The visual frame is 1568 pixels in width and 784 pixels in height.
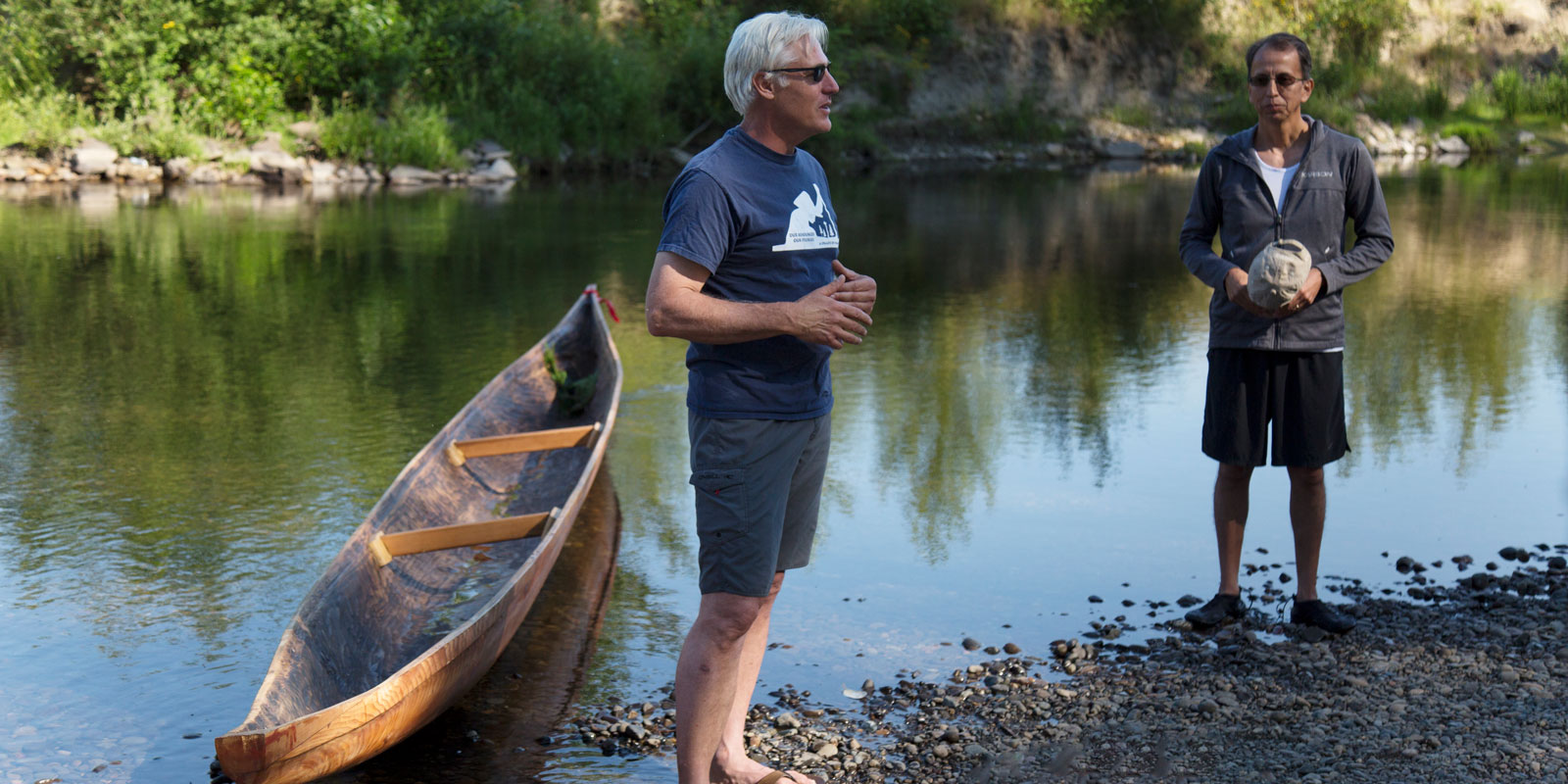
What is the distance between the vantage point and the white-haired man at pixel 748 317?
9.58 feet

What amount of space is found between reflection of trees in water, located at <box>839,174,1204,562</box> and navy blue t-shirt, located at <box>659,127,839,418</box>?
269cm

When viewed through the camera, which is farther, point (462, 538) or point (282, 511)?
point (282, 511)

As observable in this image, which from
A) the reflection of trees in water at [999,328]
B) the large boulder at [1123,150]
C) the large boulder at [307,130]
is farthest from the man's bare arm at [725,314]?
the large boulder at [1123,150]

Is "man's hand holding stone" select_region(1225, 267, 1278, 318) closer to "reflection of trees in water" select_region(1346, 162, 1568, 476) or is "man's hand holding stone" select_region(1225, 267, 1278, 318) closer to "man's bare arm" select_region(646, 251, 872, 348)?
"man's bare arm" select_region(646, 251, 872, 348)

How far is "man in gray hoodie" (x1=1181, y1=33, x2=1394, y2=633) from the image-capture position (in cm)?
441

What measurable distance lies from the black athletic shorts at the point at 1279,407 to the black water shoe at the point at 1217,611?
48cm

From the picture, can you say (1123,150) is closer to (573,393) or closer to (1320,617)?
(573,393)

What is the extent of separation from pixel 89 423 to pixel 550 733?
4718 millimetres

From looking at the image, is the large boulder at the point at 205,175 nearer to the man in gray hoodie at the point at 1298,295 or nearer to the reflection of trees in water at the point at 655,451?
the reflection of trees in water at the point at 655,451

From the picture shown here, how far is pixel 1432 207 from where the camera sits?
20250 millimetres

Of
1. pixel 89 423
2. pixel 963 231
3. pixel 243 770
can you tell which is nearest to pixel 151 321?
pixel 89 423

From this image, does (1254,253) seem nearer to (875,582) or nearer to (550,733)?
(875,582)

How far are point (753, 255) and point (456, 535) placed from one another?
2.15 metres

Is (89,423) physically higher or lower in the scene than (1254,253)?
lower
